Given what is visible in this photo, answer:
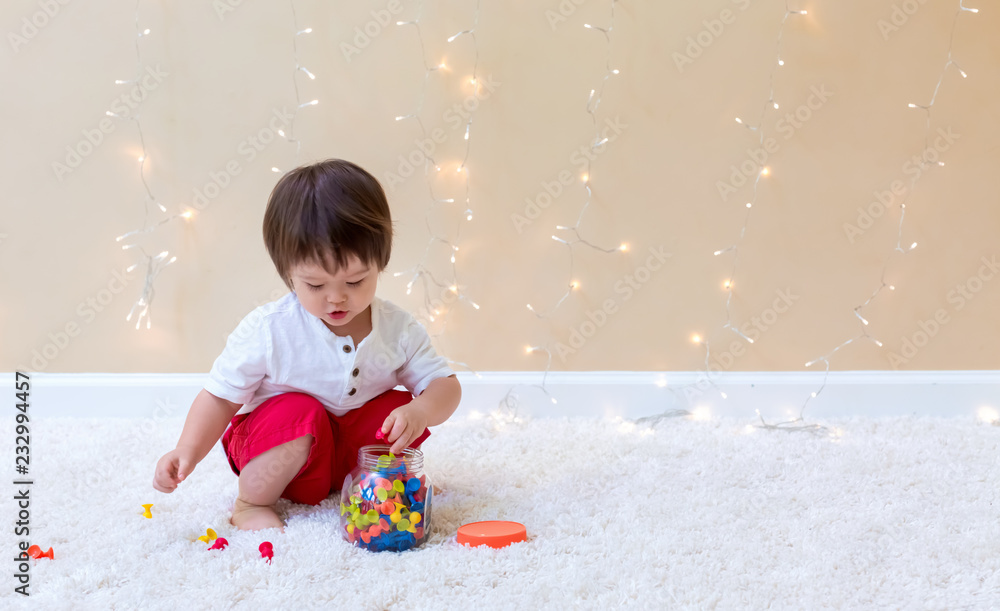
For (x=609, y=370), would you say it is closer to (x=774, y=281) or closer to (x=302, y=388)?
(x=774, y=281)

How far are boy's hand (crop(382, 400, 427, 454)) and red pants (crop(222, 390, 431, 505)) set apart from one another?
0.19 feet

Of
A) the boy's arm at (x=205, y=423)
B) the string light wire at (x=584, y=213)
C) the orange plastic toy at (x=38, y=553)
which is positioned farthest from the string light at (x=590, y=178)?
the orange plastic toy at (x=38, y=553)

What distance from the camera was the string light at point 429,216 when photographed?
5.07 feet

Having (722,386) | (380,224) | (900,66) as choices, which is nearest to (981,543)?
(722,386)

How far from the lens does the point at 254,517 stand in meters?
1.06

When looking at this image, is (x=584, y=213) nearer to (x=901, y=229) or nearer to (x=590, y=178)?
(x=590, y=178)

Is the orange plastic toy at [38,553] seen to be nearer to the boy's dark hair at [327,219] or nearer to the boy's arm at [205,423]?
the boy's arm at [205,423]

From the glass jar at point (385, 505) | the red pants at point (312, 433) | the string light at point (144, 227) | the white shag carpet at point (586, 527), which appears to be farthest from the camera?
the string light at point (144, 227)

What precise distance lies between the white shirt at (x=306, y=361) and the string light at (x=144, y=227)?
587 millimetres

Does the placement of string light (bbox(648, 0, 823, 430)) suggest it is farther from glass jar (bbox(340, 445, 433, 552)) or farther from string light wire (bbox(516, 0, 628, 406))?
glass jar (bbox(340, 445, 433, 552))

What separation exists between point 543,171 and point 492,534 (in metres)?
0.84

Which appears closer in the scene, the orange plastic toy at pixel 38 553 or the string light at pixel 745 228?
the orange plastic toy at pixel 38 553

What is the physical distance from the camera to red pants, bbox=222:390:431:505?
1.07 metres

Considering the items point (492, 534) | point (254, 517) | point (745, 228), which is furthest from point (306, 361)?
point (745, 228)
